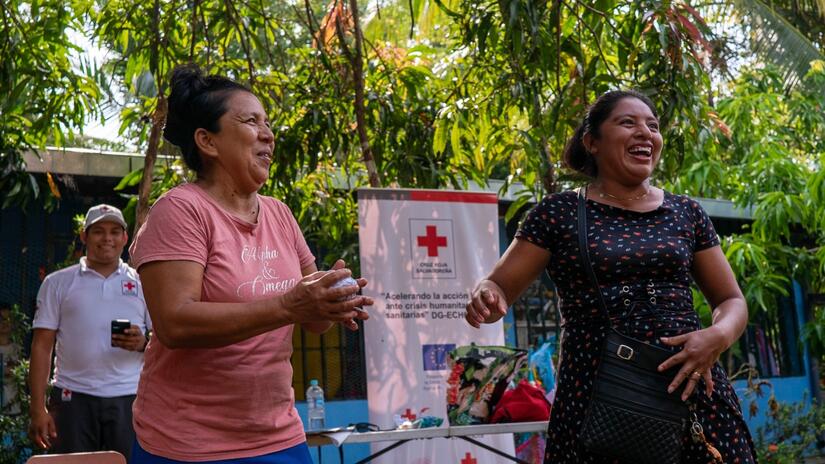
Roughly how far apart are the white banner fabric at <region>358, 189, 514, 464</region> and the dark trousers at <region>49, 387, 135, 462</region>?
1.40 meters

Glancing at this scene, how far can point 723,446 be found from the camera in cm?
273

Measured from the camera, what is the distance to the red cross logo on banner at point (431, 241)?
6.07 metres

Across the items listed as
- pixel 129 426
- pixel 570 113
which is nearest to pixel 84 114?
pixel 129 426

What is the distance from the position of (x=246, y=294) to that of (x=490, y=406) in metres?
3.15

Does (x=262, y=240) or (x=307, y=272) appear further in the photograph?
(x=307, y=272)

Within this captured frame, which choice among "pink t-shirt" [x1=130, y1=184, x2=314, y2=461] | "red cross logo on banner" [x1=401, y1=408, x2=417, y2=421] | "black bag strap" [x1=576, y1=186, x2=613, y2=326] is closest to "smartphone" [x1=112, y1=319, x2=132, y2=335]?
"red cross logo on banner" [x1=401, y1=408, x2=417, y2=421]

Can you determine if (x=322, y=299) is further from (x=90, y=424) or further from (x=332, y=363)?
(x=332, y=363)

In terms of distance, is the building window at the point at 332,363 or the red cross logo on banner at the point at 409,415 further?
the building window at the point at 332,363

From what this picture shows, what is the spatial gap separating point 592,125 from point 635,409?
0.94 meters

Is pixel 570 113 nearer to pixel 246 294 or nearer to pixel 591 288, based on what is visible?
pixel 591 288

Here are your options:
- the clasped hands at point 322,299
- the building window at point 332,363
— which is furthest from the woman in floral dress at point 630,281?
the building window at point 332,363

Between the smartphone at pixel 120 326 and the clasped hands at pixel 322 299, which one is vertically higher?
the clasped hands at pixel 322 299

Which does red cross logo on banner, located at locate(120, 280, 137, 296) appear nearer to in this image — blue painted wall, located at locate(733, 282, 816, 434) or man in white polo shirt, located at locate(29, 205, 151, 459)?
man in white polo shirt, located at locate(29, 205, 151, 459)

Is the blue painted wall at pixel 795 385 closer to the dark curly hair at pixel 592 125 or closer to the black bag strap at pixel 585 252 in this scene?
the dark curly hair at pixel 592 125
